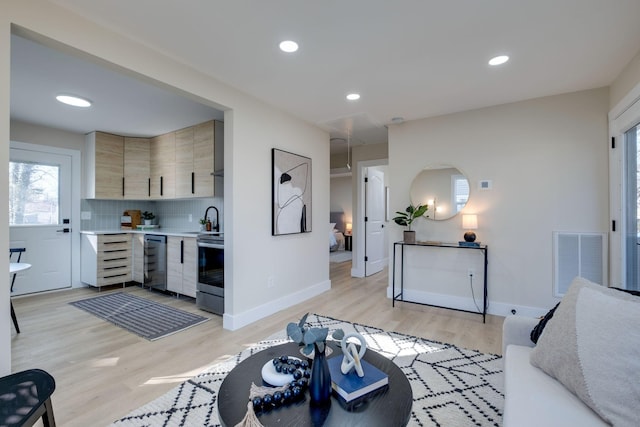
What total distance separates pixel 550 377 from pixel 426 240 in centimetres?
259

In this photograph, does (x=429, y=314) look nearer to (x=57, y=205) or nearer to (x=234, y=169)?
(x=234, y=169)

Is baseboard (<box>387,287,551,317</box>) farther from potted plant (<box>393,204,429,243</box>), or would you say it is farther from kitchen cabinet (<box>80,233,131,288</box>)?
kitchen cabinet (<box>80,233,131,288</box>)

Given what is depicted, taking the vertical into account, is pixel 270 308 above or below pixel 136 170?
below

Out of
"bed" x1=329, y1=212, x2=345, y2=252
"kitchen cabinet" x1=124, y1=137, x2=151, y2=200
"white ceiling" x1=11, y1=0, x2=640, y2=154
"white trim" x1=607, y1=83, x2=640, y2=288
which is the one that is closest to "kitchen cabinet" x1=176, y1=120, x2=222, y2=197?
"white ceiling" x1=11, y1=0, x2=640, y2=154

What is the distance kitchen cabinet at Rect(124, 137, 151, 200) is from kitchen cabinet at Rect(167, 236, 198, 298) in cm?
126

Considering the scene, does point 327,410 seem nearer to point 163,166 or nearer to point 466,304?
point 466,304

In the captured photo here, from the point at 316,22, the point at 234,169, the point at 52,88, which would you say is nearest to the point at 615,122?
the point at 316,22

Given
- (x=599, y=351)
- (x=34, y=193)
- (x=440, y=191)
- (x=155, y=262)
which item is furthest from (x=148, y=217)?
(x=599, y=351)

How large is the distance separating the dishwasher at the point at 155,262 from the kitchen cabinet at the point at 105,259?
48 centimetres

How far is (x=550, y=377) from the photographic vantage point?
1.31 meters

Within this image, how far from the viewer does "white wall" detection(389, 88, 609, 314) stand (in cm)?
297

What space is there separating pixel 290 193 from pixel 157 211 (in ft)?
10.4

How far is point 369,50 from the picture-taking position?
2273 mm

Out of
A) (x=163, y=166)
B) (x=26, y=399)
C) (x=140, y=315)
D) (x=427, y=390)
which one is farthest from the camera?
(x=163, y=166)
